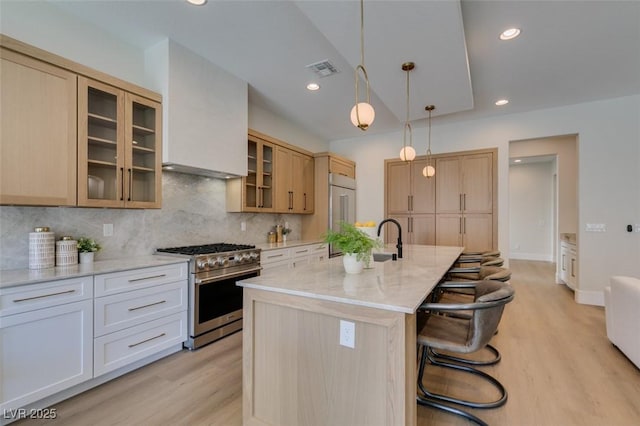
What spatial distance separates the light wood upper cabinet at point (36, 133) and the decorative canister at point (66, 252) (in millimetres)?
340

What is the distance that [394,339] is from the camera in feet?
4.22

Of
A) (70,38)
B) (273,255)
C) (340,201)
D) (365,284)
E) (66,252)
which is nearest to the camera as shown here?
(365,284)

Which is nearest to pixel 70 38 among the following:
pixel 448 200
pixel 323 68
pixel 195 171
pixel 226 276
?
pixel 195 171

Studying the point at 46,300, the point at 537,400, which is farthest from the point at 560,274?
the point at 46,300

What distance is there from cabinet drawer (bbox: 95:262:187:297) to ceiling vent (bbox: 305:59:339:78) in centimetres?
240

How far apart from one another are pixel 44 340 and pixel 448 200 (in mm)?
5147

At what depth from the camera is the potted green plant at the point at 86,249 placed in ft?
8.05

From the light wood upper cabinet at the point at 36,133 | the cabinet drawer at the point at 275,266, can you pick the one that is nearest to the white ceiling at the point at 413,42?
the light wood upper cabinet at the point at 36,133

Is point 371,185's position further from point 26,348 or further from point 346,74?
point 26,348

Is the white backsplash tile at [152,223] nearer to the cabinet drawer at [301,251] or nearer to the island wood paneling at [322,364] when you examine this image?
the cabinet drawer at [301,251]

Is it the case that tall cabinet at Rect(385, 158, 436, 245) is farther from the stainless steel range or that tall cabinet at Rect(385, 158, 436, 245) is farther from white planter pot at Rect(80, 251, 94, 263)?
white planter pot at Rect(80, 251, 94, 263)

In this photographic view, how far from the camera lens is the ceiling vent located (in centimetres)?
311

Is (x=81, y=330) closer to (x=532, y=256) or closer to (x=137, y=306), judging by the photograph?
(x=137, y=306)

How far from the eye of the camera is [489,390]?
216cm
